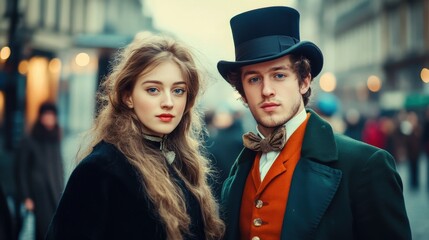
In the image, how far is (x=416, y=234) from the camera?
343 inches

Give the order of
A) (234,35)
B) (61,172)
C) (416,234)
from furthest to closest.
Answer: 1. (416,234)
2. (61,172)
3. (234,35)

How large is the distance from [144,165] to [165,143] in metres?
0.44

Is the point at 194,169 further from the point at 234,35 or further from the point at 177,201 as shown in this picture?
the point at 234,35

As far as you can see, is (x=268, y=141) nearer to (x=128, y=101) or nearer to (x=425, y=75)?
(x=128, y=101)

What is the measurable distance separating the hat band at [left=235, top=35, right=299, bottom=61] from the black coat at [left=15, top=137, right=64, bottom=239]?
4.25 metres

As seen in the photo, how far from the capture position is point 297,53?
3305 mm

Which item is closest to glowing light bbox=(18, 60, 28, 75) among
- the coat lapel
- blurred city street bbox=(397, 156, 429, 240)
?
blurred city street bbox=(397, 156, 429, 240)

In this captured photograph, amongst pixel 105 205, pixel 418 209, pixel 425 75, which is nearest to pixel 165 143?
pixel 105 205

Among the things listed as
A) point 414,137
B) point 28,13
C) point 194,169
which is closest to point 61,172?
point 194,169

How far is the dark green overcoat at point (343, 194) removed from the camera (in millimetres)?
2881

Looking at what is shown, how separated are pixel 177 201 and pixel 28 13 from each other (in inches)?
737

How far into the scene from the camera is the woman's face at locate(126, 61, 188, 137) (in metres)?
3.04

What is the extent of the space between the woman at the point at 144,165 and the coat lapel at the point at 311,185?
506mm

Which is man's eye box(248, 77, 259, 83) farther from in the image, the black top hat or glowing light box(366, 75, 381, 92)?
glowing light box(366, 75, 381, 92)
